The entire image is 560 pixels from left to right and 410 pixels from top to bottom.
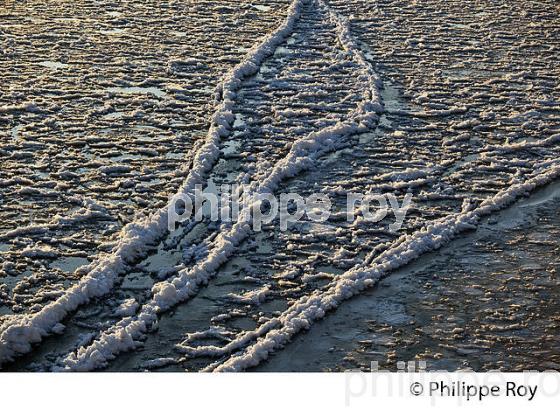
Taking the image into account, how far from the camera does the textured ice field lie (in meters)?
7.08

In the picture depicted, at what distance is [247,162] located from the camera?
10047 millimetres

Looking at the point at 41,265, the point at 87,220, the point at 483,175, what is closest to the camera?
the point at 41,265

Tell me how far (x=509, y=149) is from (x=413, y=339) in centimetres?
423

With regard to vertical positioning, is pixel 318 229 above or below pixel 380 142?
below

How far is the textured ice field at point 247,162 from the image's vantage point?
708 centimetres

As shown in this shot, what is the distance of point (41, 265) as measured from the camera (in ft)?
25.8

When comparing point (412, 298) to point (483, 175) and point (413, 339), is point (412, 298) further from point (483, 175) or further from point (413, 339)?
point (483, 175)

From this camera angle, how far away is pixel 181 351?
268 inches

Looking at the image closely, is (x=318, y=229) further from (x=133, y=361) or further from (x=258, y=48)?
(x=258, y=48)

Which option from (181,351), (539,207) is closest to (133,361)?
(181,351)

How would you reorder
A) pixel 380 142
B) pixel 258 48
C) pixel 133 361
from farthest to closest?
pixel 258 48 → pixel 380 142 → pixel 133 361
